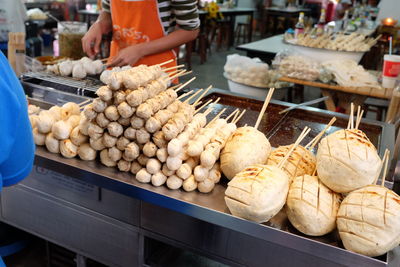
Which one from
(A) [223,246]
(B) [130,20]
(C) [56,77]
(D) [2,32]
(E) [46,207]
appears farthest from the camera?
(D) [2,32]

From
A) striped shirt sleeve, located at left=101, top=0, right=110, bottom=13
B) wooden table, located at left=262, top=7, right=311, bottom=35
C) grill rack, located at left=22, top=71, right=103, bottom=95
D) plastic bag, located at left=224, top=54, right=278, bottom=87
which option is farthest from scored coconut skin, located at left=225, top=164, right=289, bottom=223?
wooden table, located at left=262, top=7, right=311, bottom=35

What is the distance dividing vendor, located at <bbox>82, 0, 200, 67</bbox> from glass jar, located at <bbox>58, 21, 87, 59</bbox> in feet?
1.44

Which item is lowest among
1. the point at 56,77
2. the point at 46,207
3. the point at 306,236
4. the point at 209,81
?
the point at 209,81

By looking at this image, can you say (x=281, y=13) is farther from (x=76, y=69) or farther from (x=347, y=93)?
(x=76, y=69)

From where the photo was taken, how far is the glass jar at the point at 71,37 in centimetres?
355

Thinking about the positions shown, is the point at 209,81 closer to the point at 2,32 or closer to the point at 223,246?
the point at 2,32

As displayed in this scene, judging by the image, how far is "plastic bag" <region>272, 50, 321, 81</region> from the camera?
14.1 feet

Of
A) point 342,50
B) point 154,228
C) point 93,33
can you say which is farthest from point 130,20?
point 342,50

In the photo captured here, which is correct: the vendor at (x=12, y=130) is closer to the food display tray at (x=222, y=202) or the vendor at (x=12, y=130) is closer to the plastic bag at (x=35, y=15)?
the food display tray at (x=222, y=202)

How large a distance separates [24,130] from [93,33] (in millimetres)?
2309

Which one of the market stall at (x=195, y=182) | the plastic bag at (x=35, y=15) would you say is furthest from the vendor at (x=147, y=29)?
the plastic bag at (x=35, y=15)

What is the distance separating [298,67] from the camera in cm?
438

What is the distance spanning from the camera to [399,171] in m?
1.71

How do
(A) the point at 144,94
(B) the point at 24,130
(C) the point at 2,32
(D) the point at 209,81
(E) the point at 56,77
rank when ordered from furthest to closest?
(D) the point at 209,81, (C) the point at 2,32, (E) the point at 56,77, (A) the point at 144,94, (B) the point at 24,130
